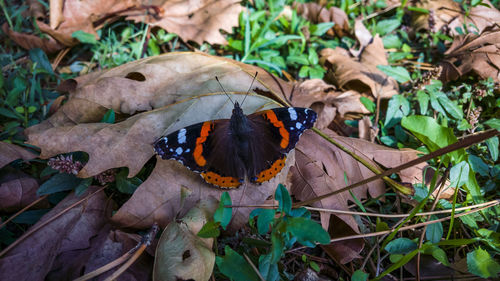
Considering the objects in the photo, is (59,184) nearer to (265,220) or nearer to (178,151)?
(178,151)

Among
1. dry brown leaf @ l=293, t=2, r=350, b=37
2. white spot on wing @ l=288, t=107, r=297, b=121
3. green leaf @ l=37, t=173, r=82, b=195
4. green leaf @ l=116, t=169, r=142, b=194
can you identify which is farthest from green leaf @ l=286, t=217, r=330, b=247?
dry brown leaf @ l=293, t=2, r=350, b=37

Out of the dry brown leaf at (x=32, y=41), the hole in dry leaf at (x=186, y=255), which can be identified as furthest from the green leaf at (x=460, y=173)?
the dry brown leaf at (x=32, y=41)

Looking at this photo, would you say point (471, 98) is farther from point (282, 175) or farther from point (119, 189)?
point (119, 189)

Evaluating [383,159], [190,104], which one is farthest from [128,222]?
[383,159]

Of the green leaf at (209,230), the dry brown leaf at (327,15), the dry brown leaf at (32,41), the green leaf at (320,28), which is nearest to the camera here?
the green leaf at (209,230)

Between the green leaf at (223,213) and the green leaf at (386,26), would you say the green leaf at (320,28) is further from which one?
the green leaf at (223,213)

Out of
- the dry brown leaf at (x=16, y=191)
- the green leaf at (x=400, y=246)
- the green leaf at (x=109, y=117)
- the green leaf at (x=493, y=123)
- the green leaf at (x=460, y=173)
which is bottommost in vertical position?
the green leaf at (x=400, y=246)
